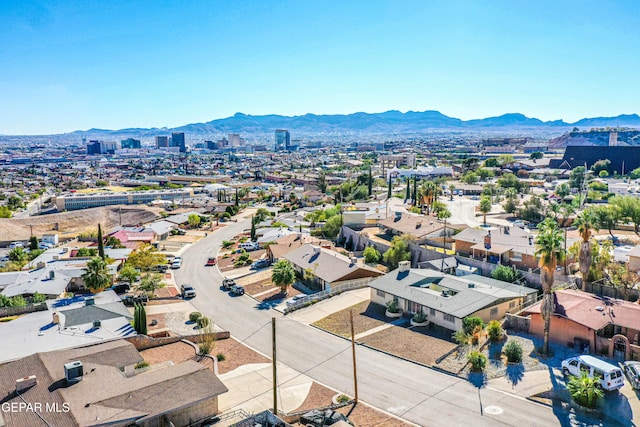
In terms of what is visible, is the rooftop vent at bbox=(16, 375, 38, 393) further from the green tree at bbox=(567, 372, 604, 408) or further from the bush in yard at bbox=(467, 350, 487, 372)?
the green tree at bbox=(567, 372, 604, 408)

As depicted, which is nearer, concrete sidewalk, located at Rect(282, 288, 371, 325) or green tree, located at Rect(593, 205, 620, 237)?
concrete sidewalk, located at Rect(282, 288, 371, 325)

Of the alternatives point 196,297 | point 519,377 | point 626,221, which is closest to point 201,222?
point 196,297

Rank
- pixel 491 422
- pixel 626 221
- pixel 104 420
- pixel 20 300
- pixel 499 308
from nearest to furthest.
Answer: pixel 104 420
pixel 491 422
pixel 499 308
pixel 20 300
pixel 626 221

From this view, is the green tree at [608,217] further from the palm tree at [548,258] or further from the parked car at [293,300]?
the parked car at [293,300]


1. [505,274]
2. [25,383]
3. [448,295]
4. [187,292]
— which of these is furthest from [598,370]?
[187,292]

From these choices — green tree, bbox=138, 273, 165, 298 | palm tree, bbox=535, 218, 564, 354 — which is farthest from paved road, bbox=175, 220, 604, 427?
palm tree, bbox=535, 218, 564, 354

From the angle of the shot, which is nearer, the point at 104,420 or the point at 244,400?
the point at 104,420

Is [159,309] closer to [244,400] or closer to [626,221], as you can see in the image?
[244,400]
